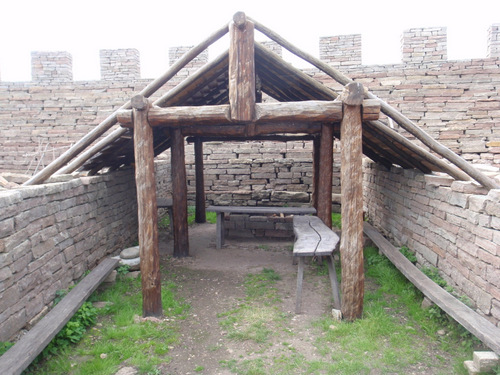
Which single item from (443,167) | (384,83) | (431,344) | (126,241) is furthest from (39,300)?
(384,83)

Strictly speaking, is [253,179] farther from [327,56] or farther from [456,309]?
[456,309]

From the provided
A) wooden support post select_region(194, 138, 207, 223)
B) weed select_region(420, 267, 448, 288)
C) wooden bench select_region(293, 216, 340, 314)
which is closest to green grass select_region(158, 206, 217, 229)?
wooden support post select_region(194, 138, 207, 223)

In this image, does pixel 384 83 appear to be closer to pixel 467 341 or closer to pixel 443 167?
pixel 443 167

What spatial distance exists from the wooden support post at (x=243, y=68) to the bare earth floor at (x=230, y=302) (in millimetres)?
2568

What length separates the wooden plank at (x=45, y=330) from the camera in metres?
2.96

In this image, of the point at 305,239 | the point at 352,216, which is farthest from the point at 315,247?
the point at 352,216

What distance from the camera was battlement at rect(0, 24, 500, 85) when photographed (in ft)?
30.7

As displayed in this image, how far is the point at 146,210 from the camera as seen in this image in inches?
177

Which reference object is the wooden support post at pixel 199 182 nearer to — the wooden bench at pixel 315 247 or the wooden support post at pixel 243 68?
the wooden bench at pixel 315 247

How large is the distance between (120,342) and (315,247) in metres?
2.50

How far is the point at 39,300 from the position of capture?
13.6ft

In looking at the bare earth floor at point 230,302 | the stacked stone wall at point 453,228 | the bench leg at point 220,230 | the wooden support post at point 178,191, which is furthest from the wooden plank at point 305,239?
the wooden support post at point 178,191

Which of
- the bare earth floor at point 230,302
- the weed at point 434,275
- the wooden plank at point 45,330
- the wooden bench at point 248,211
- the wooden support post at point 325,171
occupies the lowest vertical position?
the bare earth floor at point 230,302

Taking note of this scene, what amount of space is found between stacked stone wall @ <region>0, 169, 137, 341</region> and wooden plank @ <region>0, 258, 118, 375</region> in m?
0.27
